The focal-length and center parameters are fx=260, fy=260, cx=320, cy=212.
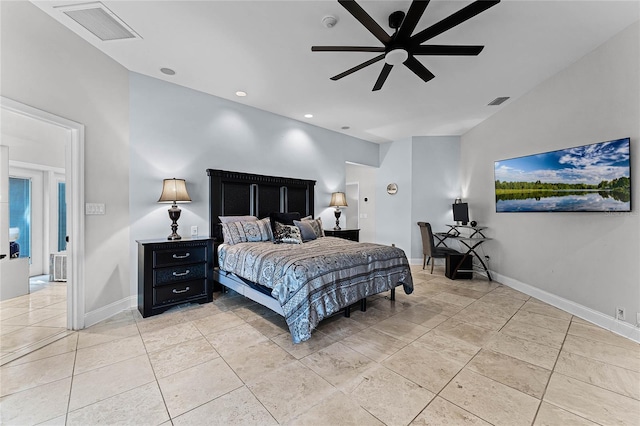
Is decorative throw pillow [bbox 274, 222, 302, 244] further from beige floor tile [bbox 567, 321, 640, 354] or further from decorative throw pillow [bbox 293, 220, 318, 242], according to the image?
beige floor tile [bbox 567, 321, 640, 354]

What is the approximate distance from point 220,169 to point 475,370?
3901 millimetres

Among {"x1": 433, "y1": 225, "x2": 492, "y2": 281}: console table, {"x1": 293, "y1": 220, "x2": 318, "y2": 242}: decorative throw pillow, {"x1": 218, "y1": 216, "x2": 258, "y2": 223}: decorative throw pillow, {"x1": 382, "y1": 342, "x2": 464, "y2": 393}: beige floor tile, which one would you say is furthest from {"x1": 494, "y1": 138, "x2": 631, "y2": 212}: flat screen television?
{"x1": 218, "y1": 216, "x2": 258, "y2": 223}: decorative throw pillow

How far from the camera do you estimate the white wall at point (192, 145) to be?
3.37 meters

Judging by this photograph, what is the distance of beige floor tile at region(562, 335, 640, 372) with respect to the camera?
2.09 m

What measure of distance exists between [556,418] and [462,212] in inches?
162

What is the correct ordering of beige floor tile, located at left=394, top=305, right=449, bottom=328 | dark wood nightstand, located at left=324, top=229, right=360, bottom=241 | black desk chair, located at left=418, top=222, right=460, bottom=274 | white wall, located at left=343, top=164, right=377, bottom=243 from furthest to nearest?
white wall, located at left=343, top=164, right=377, bottom=243
dark wood nightstand, located at left=324, top=229, right=360, bottom=241
black desk chair, located at left=418, top=222, right=460, bottom=274
beige floor tile, located at left=394, top=305, right=449, bottom=328

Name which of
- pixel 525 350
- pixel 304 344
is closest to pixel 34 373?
pixel 304 344

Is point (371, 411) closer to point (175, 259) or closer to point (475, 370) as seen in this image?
point (475, 370)

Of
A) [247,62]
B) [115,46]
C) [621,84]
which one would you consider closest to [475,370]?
[621,84]

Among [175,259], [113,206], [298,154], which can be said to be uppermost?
[298,154]

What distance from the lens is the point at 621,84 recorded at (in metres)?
2.62

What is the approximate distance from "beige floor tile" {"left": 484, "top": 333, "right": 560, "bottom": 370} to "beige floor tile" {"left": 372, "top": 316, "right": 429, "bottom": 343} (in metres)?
0.59

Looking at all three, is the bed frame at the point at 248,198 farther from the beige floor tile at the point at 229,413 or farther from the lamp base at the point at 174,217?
the beige floor tile at the point at 229,413

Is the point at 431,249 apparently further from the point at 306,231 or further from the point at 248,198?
the point at 248,198
